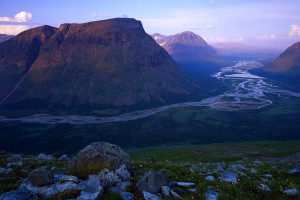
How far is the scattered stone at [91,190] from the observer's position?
10.6 m

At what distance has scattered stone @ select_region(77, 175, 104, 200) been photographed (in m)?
10.6

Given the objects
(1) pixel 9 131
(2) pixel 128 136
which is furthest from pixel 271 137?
(1) pixel 9 131

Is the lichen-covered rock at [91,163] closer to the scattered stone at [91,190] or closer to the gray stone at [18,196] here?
the scattered stone at [91,190]

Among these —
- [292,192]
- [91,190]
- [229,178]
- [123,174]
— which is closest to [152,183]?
[123,174]

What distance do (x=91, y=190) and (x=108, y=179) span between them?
1817mm

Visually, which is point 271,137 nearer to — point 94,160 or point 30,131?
point 94,160

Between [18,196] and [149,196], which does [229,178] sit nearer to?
[149,196]

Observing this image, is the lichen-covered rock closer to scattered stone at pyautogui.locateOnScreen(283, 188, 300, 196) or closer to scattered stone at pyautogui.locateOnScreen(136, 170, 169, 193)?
scattered stone at pyautogui.locateOnScreen(136, 170, 169, 193)

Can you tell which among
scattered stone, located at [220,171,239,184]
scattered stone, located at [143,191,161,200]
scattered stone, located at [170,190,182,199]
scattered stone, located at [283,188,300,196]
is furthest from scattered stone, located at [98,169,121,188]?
scattered stone, located at [283,188,300,196]

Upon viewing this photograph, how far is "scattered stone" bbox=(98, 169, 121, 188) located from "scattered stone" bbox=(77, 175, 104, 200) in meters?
0.70

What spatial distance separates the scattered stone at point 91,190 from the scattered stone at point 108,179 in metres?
0.70

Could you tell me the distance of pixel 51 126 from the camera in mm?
142875

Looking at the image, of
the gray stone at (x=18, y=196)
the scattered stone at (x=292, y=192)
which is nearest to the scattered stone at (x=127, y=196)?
the gray stone at (x=18, y=196)

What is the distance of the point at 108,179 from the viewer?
12.9m
